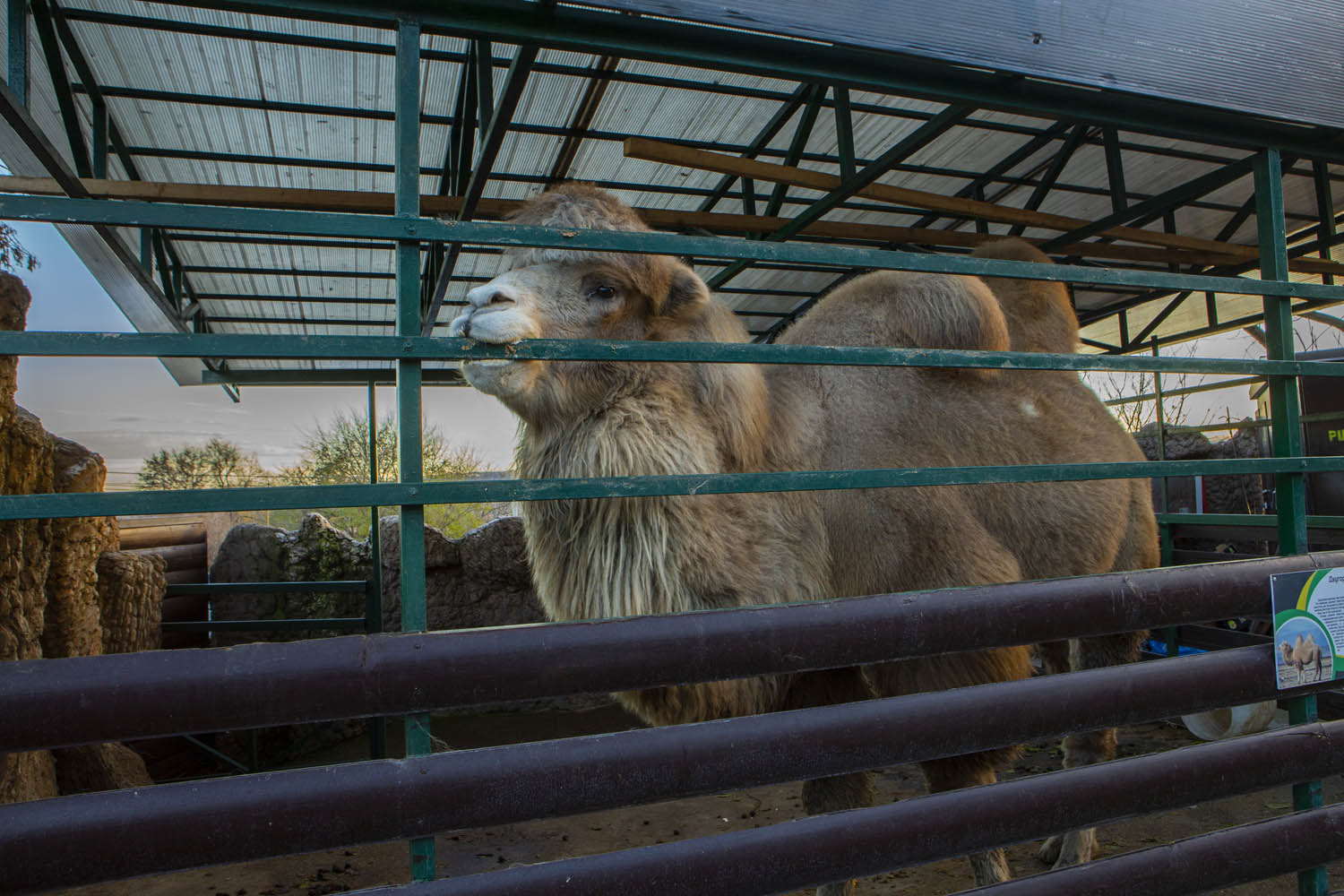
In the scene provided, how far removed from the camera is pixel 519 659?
1.51 m

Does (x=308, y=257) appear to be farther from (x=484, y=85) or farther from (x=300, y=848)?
(x=300, y=848)

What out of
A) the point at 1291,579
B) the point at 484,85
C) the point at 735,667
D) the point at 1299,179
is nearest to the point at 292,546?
the point at 484,85

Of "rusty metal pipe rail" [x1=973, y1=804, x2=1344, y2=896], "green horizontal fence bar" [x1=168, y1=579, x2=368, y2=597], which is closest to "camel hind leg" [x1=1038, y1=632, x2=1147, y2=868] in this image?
"rusty metal pipe rail" [x1=973, y1=804, x2=1344, y2=896]

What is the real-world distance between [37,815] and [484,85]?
4191 mm

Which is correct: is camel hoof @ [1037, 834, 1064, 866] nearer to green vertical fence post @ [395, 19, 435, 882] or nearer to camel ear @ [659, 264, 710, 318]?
camel ear @ [659, 264, 710, 318]

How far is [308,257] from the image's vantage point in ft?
23.9

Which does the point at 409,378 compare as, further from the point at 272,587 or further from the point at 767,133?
the point at 767,133

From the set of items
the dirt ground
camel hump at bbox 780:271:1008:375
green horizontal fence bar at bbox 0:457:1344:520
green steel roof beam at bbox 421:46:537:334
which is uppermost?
green steel roof beam at bbox 421:46:537:334

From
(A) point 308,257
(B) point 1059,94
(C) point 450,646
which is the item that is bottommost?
(C) point 450,646

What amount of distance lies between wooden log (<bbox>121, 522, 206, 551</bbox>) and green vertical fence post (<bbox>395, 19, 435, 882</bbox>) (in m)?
6.50

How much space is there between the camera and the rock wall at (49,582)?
3793 millimetres

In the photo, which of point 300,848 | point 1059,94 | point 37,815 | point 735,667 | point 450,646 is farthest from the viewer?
point 1059,94

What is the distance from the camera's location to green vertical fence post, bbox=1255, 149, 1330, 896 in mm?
2459

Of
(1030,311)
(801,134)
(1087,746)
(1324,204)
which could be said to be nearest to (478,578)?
(801,134)
